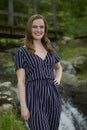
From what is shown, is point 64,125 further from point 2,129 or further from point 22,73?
point 22,73

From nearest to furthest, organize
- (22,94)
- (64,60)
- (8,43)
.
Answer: (22,94) → (64,60) → (8,43)

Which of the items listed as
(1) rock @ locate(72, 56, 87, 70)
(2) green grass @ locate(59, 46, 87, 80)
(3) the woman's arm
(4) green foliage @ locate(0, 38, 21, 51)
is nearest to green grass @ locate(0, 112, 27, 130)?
(3) the woman's arm

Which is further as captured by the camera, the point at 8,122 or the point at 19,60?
the point at 8,122

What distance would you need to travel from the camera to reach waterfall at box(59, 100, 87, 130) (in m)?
8.66

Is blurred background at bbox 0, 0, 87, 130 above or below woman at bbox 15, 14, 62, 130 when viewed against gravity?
below

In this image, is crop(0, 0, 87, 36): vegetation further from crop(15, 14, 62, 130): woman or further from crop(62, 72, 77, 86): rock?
crop(15, 14, 62, 130): woman

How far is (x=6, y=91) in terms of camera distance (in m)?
8.30

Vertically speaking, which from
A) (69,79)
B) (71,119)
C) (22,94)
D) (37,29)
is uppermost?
(37,29)

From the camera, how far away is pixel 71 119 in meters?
9.02

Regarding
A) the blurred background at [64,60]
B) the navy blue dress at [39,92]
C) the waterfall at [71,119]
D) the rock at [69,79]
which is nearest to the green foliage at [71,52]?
the blurred background at [64,60]

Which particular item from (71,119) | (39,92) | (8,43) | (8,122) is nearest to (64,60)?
(8,43)

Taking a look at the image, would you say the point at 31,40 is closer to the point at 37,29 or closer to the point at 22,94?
the point at 37,29

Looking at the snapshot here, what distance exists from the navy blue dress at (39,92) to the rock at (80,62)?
333 inches

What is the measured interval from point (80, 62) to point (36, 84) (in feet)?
28.9
